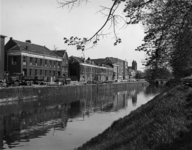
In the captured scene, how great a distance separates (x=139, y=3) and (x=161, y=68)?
2.54 metres

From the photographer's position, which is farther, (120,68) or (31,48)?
(120,68)

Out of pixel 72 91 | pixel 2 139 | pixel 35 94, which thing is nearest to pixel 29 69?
pixel 72 91

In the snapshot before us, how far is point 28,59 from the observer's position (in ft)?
176

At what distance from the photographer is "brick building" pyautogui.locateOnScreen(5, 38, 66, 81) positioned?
51.8m

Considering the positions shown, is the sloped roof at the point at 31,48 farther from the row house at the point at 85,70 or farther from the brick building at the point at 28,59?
the row house at the point at 85,70

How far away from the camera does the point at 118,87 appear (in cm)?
8925

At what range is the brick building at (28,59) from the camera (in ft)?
170

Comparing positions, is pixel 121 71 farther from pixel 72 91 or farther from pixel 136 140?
pixel 136 140

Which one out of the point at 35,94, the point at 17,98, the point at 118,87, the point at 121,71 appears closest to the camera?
the point at 17,98

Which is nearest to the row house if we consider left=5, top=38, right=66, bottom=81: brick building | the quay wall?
left=5, top=38, right=66, bottom=81: brick building

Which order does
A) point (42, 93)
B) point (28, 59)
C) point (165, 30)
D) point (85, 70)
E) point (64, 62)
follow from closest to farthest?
point (165, 30), point (42, 93), point (28, 59), point (64, 62), point (85, 70)

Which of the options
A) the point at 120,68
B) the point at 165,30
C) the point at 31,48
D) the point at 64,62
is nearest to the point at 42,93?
the point at 31,48

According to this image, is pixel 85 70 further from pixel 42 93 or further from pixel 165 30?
pixel 165 30

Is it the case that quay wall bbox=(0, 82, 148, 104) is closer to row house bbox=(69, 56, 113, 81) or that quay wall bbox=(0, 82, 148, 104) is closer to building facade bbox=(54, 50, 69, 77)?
building facade bbox=(54, 50, 69, 77)
